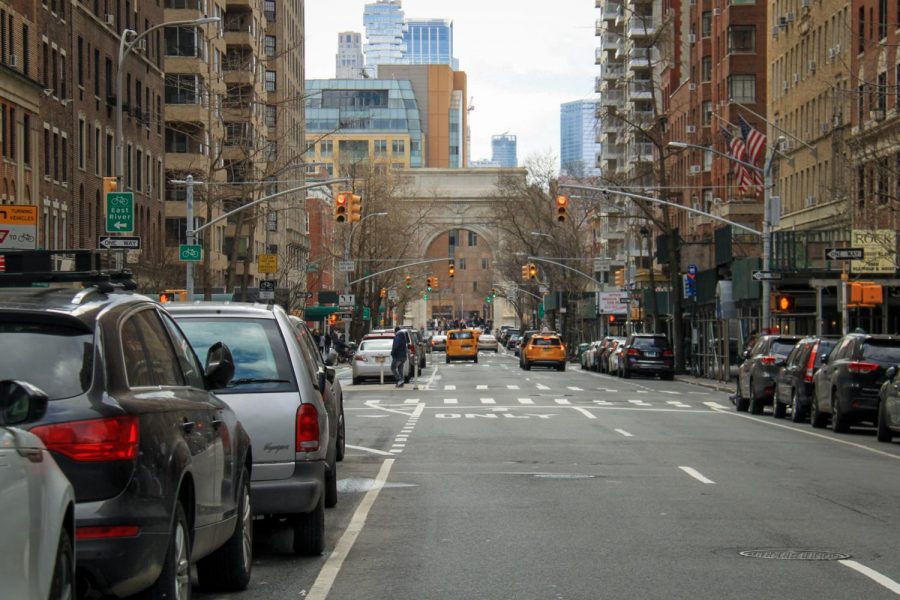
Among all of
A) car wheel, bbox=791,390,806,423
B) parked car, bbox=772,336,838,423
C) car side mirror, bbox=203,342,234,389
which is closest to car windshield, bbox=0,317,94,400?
car side mirror, bbox=203,342,234,389

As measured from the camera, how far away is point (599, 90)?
453 ft

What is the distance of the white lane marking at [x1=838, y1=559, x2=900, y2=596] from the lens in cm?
981

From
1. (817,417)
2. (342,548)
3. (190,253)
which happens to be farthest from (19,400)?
(190,253)

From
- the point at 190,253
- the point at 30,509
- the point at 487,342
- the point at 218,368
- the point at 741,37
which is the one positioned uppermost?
the point at 741,37

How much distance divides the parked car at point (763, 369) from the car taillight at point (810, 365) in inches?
113

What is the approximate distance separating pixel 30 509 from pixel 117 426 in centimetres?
116

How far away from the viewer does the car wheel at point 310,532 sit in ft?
36.6

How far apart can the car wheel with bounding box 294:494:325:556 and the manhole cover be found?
300cm

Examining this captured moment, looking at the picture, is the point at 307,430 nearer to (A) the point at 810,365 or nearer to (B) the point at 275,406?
(B) the point at 275,406

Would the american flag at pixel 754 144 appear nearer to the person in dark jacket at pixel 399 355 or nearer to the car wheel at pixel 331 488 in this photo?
the person in dark jacket at pixel 399 355

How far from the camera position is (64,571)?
597cm

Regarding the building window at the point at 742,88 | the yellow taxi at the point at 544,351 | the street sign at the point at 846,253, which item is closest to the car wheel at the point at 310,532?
the street sign at the point at 846,253

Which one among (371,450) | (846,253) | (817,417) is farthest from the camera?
(846,253)

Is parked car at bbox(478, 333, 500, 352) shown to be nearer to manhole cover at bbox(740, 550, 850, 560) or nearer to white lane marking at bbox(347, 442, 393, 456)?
white lane marking at bbox(347, 442, 393, 456)
